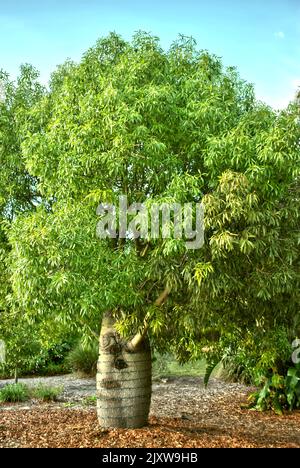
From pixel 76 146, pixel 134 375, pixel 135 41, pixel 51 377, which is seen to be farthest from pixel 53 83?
pixel 51 377

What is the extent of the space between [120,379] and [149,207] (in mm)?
2986

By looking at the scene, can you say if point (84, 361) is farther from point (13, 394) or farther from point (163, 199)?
point (163, 199)

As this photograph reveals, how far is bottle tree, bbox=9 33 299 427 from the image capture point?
253 inches

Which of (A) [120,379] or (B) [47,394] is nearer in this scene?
(A) [120,379]

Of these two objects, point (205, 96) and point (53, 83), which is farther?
point (53, 83)

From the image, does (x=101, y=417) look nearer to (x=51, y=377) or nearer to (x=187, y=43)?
(x=187, y=43)

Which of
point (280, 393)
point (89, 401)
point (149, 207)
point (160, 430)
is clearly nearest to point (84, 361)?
point (89, 401)

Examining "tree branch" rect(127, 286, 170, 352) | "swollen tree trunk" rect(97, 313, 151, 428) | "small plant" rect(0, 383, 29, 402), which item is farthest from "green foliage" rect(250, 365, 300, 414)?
"small plant" rect(0, 383, 29, 402)

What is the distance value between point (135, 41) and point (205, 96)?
1.61m

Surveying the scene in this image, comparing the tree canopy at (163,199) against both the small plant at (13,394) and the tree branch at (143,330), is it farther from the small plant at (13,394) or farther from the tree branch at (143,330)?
the small plant at (13,394)

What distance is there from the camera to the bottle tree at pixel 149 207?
6.43 metres

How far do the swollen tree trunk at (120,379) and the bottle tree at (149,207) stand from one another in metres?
0.02

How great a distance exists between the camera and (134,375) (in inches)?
322

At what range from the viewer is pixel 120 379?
815cm
